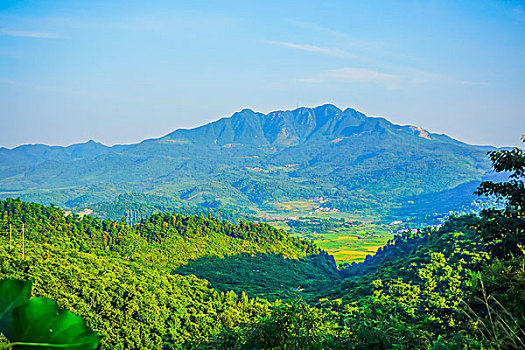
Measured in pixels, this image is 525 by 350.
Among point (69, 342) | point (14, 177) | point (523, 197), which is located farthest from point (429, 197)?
point (14, 177)

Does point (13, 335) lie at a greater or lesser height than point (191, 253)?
greater

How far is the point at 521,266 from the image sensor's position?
Answer: 13.9 feet

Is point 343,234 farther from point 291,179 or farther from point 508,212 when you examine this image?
point 291,179

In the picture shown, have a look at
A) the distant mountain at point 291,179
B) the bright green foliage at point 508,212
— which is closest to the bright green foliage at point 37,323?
the bright green foliage at point 508,212

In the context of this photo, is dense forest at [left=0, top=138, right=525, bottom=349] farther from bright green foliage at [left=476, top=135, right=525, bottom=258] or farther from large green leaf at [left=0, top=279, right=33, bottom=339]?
large green leaf at [left=0, top=279, right=33, bottom=339]

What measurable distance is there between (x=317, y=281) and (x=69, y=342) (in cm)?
3093

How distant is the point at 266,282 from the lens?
2806 centimetres

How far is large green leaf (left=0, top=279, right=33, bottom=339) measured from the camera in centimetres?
69

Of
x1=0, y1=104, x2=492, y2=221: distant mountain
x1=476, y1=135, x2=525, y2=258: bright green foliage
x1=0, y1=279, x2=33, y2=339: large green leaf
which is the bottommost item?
x1=0, y1=104, x2=492, y2=221: distant mountain

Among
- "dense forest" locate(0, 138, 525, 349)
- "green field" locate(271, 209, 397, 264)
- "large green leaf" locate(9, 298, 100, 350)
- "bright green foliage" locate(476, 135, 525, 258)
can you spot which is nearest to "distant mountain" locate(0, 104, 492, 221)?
"green field" locate(271, 209, 397, 264)

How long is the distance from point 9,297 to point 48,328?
0.09 m

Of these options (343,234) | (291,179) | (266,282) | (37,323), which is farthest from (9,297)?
(291,179)

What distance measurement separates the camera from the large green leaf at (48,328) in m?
0.71

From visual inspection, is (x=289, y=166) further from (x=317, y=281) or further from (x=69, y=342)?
(x=69, y=342)
